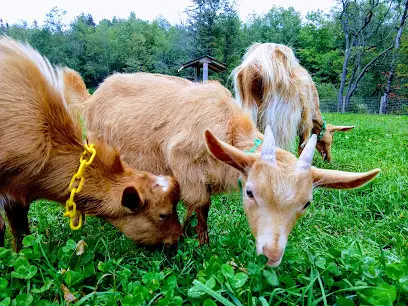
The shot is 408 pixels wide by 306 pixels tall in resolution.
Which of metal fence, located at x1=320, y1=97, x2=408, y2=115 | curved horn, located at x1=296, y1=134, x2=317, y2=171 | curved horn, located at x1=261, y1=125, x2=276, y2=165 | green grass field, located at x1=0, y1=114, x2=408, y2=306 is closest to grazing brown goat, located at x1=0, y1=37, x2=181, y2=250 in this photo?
green grass field, located at x1=0, y1=114, x2=408, y2=306

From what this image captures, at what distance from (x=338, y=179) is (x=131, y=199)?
1.55 meters

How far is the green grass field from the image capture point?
183 centimetres

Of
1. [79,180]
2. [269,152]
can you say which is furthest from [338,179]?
[79,180]

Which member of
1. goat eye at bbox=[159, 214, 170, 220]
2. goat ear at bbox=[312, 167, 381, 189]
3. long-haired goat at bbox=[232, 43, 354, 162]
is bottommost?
goat eye at bbox=[159, 214, 170, 220]

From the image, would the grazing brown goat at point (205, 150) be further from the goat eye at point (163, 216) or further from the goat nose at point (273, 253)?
the goat eye at point (163, 216)

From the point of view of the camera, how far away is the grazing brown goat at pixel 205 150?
212 centimetres

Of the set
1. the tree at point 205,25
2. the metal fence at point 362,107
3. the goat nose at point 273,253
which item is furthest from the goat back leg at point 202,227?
the tree at point 205,25

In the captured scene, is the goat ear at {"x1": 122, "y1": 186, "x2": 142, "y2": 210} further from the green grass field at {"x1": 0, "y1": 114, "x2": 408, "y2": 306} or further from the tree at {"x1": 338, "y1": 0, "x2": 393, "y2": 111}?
the tree at {"x1": 338, "y1": 0, "x2": 393, "y2": 111}

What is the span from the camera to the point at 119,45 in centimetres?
5641

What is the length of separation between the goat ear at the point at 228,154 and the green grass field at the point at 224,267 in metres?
0.67

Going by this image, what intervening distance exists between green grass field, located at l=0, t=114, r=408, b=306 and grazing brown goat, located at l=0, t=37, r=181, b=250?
12.7 inches

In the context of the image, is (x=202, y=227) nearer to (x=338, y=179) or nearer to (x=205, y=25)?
(x=338, y=179)

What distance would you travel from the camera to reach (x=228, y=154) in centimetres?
234

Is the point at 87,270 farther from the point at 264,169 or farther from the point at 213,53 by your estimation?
the point at 213,53
